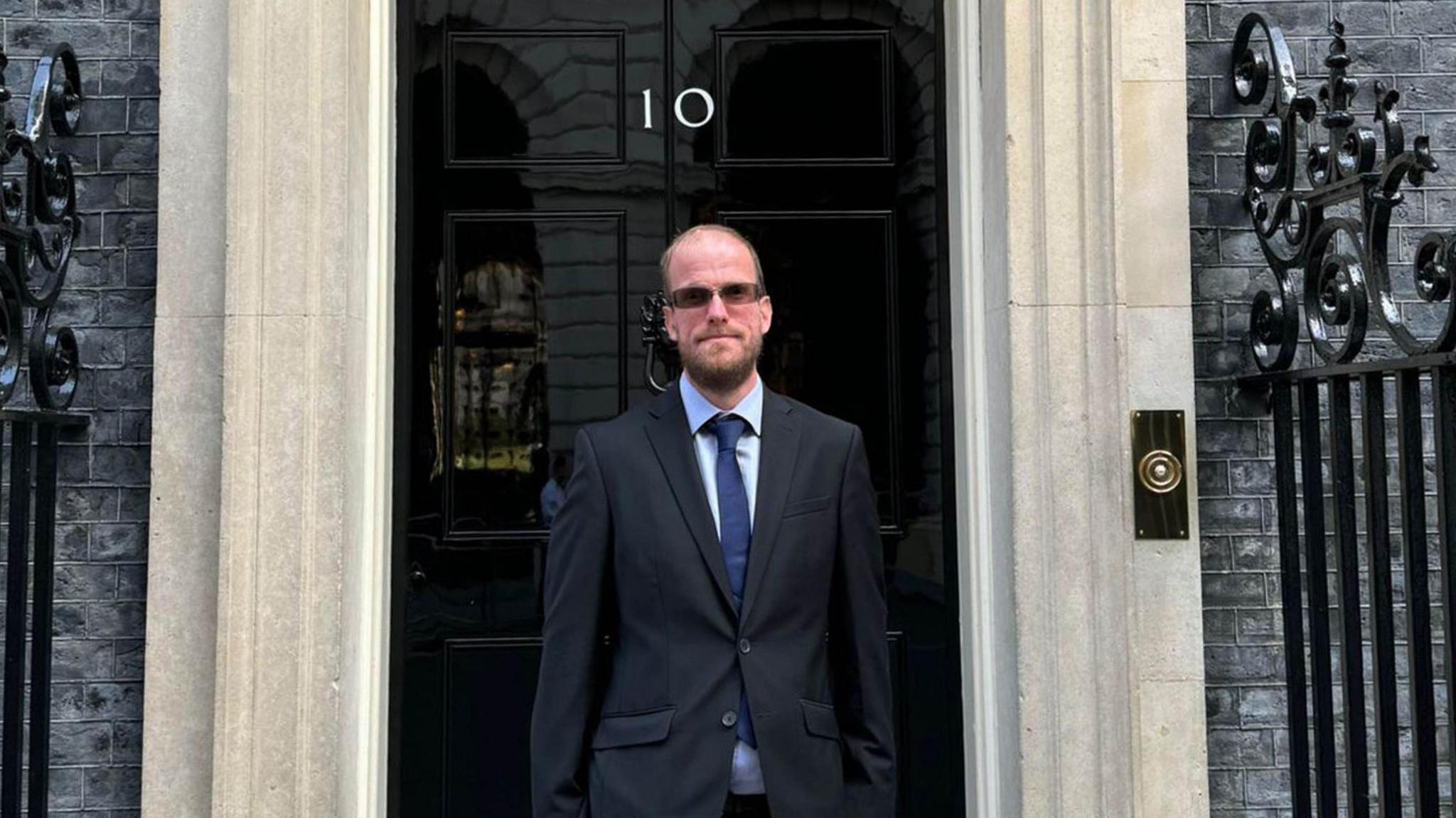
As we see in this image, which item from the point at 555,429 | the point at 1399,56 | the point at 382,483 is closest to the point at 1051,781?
the point at 555,429

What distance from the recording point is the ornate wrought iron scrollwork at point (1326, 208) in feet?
11.6

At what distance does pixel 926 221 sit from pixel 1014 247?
1.51 feet

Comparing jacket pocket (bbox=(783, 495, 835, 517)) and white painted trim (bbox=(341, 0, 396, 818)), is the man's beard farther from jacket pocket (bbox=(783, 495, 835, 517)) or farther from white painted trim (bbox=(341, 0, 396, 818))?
white painted trim (bbox=(341, 0, 396, 818))

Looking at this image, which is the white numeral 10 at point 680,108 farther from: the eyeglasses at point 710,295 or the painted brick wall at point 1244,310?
the eyeglasses at point 710,295

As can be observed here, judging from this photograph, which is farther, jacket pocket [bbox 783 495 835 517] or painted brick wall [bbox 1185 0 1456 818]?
painted brick wall [bbox 1185 0 1456 818]

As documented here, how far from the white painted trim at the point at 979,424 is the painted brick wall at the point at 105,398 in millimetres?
2295

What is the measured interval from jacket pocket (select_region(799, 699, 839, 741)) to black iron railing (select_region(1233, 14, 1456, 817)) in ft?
4.45

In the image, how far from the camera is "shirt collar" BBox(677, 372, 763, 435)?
3035 mm

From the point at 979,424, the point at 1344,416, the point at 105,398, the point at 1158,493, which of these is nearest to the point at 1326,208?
the point at 1344,416

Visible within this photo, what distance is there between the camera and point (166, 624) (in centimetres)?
396

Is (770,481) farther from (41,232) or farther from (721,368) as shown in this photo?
(41,232)

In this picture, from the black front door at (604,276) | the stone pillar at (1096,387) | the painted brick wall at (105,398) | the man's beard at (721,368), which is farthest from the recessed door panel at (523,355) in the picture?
the man's beard at (721,368)

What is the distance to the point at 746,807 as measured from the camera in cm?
289

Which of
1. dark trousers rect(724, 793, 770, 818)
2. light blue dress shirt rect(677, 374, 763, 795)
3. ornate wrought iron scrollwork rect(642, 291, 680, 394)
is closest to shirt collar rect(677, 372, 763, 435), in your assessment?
light blue dress shirt rect(677, 374, 763, 795)
